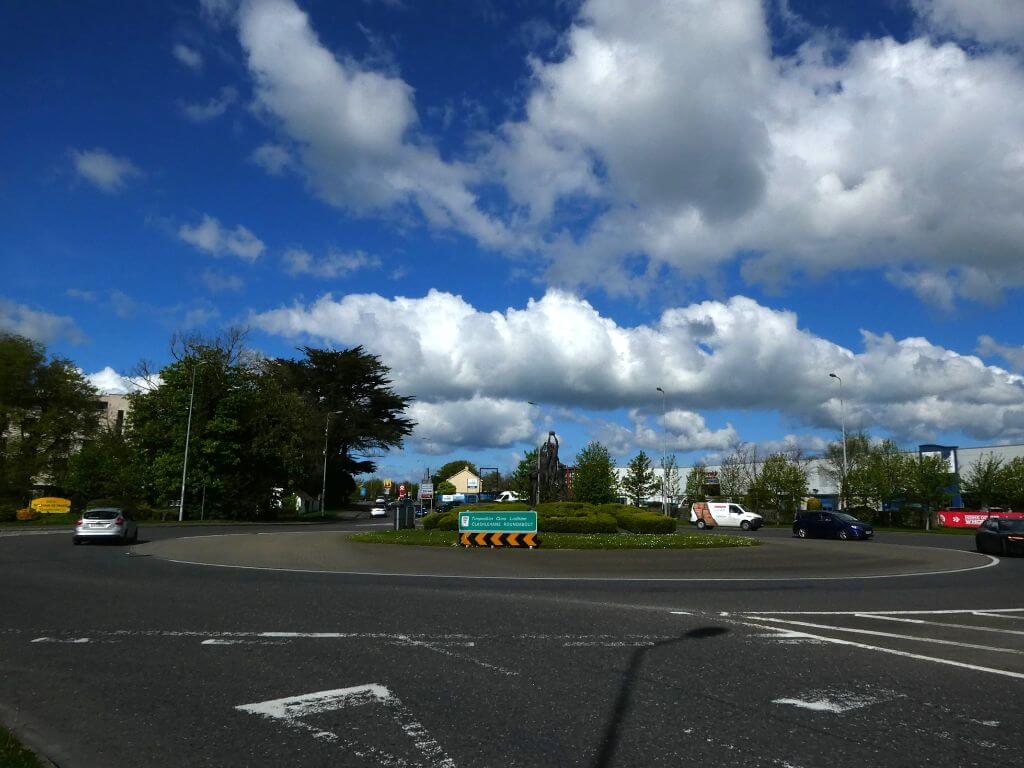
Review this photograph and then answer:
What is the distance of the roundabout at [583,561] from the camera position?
19.0 m

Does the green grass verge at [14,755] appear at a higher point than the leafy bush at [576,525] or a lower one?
lower

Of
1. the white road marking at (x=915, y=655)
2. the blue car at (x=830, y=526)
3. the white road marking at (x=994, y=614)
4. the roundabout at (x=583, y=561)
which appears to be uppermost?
the blue car at (x=830, y=526)

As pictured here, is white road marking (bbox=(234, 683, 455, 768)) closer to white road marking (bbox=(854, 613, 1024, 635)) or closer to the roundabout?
white road marking (bbox=(854, 613, 1024, 635))

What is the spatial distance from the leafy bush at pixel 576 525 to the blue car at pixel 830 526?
1281 cm

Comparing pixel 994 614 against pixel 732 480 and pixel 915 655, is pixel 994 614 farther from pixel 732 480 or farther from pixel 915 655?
pixel 732 480

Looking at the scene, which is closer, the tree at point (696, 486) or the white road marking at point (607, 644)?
the white road marking at point (607, 644)

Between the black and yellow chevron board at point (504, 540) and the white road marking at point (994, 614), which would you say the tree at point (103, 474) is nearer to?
the black and yellow chevron board at point (504, 540)

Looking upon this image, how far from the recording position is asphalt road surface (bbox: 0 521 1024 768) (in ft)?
17.4

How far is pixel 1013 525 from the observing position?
96.1 feet

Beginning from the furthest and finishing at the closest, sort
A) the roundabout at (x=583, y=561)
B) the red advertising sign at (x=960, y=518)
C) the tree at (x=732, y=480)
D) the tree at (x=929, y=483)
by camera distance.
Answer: the tree at (x=732, y=480) → the red advertising sign at (x=960, y=518) → the tree at (x=929, y=483) → the roundabout at (x=583, y=561)

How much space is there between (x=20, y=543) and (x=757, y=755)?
31.5 meters

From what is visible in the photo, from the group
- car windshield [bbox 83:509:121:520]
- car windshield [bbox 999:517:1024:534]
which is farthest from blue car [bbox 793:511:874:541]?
car windshield [bbox 83:509:121:520]

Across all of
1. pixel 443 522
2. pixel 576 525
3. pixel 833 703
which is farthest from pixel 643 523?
pixel 833 703

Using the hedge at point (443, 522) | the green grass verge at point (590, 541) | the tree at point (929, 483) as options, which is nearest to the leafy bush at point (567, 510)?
the green grass verge at point (590, 541)
